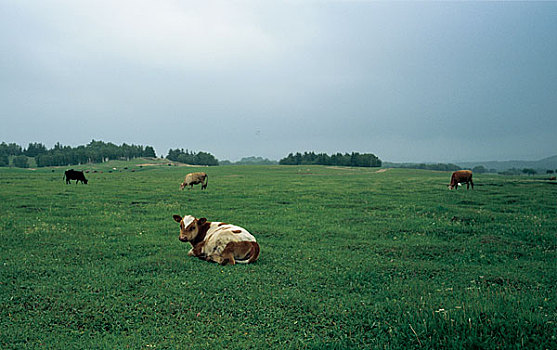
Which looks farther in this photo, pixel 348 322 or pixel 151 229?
pixel 151 229

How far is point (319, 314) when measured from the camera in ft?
22.4

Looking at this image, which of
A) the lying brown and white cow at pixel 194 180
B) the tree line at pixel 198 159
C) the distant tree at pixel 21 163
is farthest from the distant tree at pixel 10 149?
the lying brown and white cow at pixel 194 180

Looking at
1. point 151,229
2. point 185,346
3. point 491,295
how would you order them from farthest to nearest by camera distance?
point 151,229, point 491,295, point 185,346

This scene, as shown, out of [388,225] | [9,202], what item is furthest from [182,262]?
[9,202]

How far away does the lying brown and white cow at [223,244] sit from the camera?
32.9 ft

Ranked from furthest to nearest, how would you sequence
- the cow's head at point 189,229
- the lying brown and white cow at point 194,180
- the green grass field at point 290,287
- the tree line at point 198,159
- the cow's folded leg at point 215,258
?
the tree line at point 198,159 → the lying brown and white cow at point 194,180 → the cow's head at point 189,229 → the cow's folded leg at point 215,258 → the green grass field at point 290,287

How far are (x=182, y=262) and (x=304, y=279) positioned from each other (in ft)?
12.2

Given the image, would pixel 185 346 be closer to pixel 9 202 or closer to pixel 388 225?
pixel 388 225

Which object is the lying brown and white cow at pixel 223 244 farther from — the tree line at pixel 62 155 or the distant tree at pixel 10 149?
the distant tree at pixel 10 149

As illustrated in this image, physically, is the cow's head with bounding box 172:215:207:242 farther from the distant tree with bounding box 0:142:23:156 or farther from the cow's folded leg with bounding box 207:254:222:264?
the distant tree with bounding box 0:142:23:156

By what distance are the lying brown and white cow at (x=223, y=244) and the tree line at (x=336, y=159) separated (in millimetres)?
137893

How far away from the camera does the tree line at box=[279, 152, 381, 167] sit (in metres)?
144

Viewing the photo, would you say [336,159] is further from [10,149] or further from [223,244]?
[10,149]

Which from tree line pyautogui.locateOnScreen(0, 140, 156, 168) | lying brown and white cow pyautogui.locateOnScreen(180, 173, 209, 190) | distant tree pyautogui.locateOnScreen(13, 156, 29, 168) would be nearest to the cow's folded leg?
lying brown and white cow pyautogui.locateOnScreen(180, 173, 209, 190)
